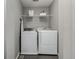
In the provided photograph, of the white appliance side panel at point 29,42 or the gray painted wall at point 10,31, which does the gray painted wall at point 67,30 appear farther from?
the gray painted wall at point 10,31

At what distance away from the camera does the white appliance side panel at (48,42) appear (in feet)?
6.67

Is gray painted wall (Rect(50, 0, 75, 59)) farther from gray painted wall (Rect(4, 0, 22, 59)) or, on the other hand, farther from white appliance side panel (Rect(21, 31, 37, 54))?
gray painted wall (Rect(4, 0, 22, 59))

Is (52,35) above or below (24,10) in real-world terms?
below

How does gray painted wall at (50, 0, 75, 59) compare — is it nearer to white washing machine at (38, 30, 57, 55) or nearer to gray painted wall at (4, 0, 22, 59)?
white washing machine at (38, 30, 57, 55)

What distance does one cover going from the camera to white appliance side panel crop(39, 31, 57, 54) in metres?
2.03

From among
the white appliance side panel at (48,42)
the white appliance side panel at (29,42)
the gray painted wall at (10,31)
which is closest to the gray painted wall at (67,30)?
the white appliance side panel at (48,42)

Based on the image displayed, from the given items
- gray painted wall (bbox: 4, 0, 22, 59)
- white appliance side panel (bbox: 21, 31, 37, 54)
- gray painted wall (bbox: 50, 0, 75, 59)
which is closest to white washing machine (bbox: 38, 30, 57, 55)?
white appliance side panel (bbox: 21, 31, 37, 54)

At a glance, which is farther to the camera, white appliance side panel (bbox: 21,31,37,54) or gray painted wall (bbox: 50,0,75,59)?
white appliance side panel (bbox: 21,31,37,54)

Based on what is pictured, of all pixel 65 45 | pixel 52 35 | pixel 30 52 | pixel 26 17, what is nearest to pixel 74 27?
pixel 65 45

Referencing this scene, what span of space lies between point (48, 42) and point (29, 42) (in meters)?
0.43
